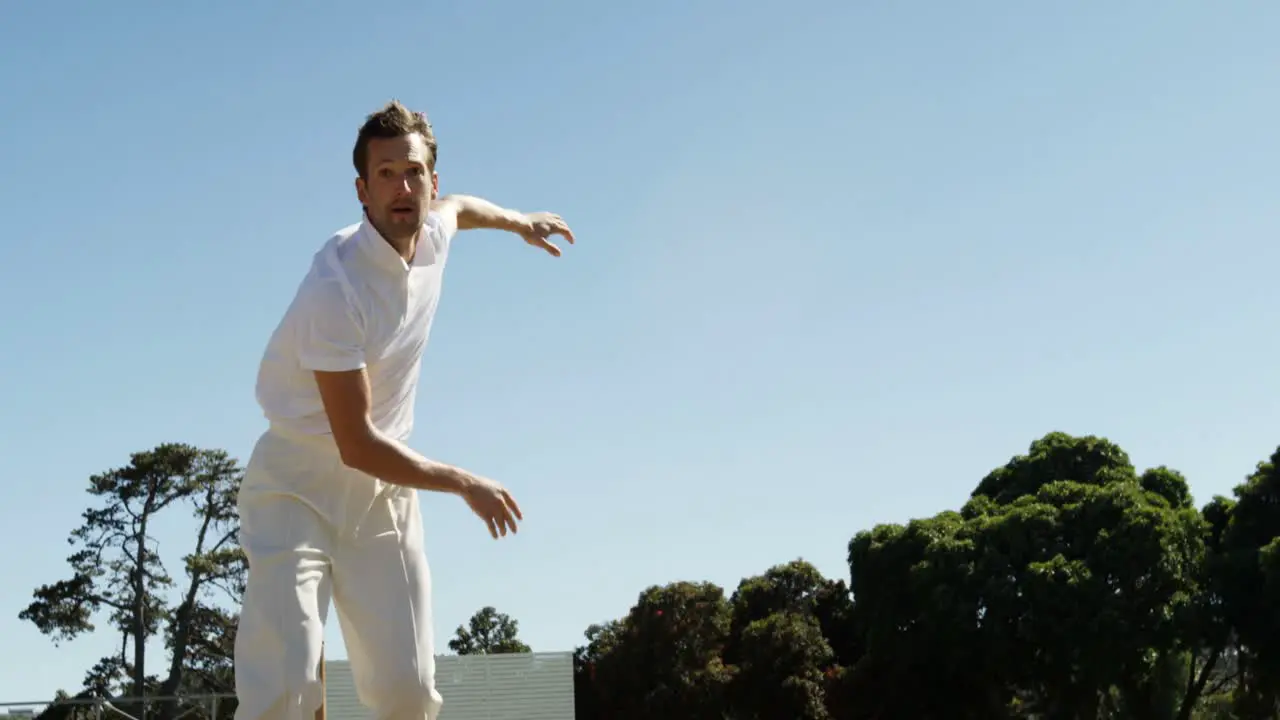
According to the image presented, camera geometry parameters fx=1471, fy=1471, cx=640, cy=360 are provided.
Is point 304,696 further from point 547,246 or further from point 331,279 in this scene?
point 547,246

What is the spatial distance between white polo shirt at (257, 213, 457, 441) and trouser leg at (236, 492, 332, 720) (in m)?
0.32

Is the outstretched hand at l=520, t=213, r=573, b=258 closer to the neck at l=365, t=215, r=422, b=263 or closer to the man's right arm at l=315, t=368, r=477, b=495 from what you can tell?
the neck at l=365, t=215, r=422, b=263

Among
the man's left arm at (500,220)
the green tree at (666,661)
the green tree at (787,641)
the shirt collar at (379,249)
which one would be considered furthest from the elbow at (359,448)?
the green tree at (666,661)

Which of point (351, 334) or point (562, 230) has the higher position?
point (562, 230)

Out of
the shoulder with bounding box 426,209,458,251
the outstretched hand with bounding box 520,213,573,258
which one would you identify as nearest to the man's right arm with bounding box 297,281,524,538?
the shoulder with bounding box 426,209,458,251

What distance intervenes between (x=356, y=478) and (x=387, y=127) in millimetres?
1146

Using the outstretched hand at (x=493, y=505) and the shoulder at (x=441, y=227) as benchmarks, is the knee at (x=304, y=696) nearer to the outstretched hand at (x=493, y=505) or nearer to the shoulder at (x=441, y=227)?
the outstretched hand at (x=493, y=505)

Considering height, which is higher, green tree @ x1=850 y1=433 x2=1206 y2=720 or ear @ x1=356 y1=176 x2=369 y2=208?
green tree @ x1=850 y1=433 x2=1206 y2=720

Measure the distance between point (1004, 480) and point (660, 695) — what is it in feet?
41.6

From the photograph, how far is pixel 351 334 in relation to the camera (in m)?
4.57

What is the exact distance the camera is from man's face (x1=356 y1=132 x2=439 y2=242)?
189 inches

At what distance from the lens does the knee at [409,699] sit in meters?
4.61

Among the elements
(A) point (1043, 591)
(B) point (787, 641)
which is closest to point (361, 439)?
(A) point (1043, 591)

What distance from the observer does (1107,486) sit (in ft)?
125
